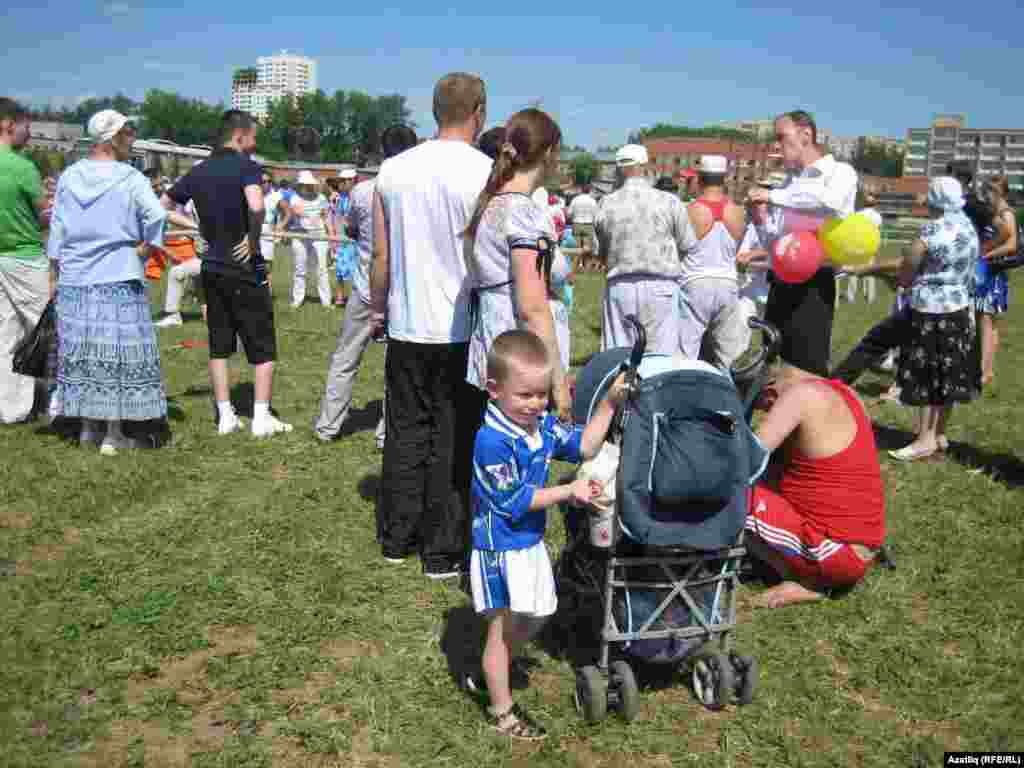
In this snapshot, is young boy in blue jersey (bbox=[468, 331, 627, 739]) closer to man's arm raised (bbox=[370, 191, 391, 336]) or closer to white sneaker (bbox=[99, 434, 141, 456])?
man's arm raised (bbox=[370, 191, 391, 336])

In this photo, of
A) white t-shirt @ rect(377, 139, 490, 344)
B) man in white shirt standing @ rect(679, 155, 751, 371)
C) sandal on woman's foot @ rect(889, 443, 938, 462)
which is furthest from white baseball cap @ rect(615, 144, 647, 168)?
sandal on woman's foot @ rect(889, 443, 938, 462)

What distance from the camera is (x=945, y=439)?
22.4ft

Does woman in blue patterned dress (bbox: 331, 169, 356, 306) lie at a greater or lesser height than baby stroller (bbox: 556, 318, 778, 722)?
greater

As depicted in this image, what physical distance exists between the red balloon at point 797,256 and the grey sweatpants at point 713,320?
1.55 m

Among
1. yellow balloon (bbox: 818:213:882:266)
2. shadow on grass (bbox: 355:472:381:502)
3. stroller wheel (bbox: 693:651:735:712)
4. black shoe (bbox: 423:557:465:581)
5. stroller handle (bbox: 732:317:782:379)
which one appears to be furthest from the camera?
shadow on grass (bbox: 355:472:381:502)

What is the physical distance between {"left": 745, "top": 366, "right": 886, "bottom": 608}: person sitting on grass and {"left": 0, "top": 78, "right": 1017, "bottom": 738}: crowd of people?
0.03 feet

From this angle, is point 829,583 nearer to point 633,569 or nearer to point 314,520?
point 633,569

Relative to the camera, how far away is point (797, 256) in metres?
5.04

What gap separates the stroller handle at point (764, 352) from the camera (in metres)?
3.60

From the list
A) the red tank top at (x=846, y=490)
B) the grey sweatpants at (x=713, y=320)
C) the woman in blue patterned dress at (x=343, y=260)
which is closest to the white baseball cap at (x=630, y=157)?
the grey sweatpants at (x=713, y=320)

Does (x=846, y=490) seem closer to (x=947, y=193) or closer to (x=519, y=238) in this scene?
(x=519, y=238)

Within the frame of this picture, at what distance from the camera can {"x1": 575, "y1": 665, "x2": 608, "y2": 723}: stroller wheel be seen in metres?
3.13

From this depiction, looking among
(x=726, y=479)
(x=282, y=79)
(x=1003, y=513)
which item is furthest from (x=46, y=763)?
(x=282, y=79)

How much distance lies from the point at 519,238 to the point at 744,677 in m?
1.92
